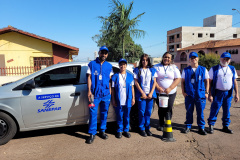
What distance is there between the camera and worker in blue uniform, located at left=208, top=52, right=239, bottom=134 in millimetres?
3697

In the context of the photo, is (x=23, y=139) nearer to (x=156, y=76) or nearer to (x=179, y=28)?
(x=156, y=76)

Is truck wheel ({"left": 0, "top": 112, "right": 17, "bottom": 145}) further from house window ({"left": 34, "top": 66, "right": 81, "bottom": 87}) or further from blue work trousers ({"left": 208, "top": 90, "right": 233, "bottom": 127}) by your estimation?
blue work trousers ({"left": 208, "top": 90, "right": 233, "bottom": 127})

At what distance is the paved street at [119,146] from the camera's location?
291 centimetres

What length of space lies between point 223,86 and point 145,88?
173cm

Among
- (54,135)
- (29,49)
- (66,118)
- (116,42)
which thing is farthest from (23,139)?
(29,49)

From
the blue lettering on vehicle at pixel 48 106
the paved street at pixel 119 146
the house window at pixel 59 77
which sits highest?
the house window at pixel 59 77

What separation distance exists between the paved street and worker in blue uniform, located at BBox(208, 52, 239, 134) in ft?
1.50

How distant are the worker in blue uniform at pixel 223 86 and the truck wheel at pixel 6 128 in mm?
4172

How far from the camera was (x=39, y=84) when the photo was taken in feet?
11.5

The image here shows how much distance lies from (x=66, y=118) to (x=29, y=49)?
451 inches

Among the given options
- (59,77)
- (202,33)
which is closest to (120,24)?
(59,77)

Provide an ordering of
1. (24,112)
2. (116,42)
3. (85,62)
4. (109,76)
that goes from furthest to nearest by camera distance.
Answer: (116,42)
(85,62)
(109,76)
(24,112)

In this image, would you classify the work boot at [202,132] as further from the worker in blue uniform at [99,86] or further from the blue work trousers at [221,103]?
the worker in blue uniform at [99,86]

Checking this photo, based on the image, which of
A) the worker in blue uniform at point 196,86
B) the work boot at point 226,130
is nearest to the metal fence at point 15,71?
the worker in blue uniform at point 196,86
